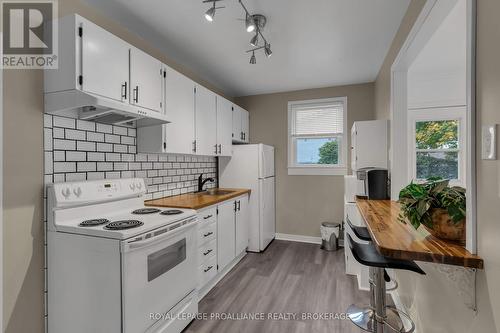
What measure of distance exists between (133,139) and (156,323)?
1.63 meters

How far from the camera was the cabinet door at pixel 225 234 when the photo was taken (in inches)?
114

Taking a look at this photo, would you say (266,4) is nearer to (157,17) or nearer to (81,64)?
(157,17)

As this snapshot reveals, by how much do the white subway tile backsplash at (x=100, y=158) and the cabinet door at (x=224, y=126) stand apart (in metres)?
0.67

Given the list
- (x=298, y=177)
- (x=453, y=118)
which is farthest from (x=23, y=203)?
(x=453, y=118)

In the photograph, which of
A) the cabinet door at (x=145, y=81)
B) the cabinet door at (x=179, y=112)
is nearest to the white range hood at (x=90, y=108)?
the cabinet door at (x=145, y=81)

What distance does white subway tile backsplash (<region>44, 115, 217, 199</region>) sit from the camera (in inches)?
69.5

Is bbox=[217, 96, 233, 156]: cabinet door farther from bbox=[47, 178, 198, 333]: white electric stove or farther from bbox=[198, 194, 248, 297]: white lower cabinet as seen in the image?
bbox=[47, 178, 198, 333]: white electric stove

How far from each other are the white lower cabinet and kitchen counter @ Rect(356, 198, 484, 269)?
1.61m

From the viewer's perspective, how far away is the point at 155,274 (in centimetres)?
173

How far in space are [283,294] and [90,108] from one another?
2.43m

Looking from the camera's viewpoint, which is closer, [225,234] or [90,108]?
[90,108]

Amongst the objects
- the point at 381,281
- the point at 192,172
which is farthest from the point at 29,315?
the point at 381,281

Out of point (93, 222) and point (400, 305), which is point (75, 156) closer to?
point (93, 222)

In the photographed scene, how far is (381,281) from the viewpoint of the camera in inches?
69.6
